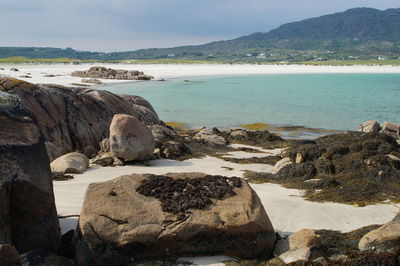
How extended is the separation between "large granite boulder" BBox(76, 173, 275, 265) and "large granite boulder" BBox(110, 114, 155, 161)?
16.6 ft

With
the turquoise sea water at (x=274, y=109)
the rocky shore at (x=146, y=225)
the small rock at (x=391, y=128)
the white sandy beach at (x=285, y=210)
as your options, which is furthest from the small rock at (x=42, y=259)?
the turquoise sea water at (x=274, y=109)

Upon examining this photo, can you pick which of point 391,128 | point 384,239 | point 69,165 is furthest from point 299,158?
point 391,128

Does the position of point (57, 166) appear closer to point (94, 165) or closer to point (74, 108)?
point (94, 165)

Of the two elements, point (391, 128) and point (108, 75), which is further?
point (108, 75)

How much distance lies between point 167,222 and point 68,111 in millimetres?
8479

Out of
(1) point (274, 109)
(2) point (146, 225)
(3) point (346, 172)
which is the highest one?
(2) point (146, 225)

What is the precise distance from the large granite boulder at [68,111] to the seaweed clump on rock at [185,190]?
608 centimetres

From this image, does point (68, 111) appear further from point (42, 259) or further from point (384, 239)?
point (384, 239)

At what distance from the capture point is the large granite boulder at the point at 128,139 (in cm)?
1079

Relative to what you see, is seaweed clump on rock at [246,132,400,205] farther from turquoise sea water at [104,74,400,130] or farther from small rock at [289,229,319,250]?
turquoise sea water at [104,74,400,130]

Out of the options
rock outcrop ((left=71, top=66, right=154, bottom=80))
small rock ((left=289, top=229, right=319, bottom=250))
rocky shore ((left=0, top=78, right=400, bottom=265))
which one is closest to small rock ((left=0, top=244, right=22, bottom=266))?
rocky shore ((left=0, top=78, right=400, bottom=265))

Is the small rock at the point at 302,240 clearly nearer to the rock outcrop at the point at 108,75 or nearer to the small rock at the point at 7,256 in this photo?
the small rock at the point at 7,256

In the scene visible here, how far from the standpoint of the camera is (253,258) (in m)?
5.25

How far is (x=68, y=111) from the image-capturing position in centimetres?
1265
